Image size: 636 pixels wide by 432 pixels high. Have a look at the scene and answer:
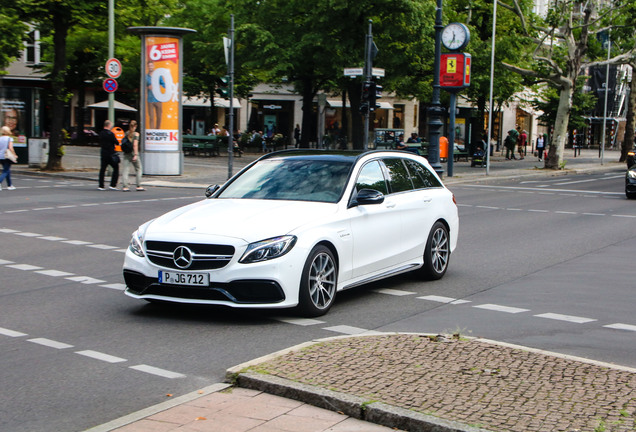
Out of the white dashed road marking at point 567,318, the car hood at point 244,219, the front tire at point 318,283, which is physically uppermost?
the car hood at point 244,219

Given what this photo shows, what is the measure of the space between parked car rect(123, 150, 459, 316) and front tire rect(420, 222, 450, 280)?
14 mm

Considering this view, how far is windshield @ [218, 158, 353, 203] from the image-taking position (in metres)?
8.53

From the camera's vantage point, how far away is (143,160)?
2928 cm

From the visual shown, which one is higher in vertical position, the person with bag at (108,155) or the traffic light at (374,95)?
the traffic light at (374,95)

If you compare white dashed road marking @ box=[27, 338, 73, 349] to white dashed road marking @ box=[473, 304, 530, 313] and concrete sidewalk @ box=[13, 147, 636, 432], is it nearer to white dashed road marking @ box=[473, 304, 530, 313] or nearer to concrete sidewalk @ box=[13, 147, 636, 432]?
concrete sidewalk @ box=[13, 147, 636, 432]

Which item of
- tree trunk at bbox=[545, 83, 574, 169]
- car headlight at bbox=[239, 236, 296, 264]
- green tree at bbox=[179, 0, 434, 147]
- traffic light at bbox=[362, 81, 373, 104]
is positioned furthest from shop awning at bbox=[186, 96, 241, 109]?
car headlight at bbox=[239, 236, 296, 264]

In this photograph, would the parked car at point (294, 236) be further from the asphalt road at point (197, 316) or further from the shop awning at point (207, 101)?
the shop awning at point (207, 101)

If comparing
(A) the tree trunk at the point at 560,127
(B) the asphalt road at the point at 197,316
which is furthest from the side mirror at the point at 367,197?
(A) the tree trunk at the point at 560,127

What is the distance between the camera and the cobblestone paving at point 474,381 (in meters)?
4.62

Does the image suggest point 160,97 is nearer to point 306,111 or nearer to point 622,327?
point 306,111

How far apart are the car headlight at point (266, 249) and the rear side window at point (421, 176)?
302cm

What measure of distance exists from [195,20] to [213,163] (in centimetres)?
1318

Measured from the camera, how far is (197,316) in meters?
7.82

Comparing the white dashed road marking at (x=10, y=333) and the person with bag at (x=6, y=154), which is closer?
the white dashed road marking at (x=10, y=333)
